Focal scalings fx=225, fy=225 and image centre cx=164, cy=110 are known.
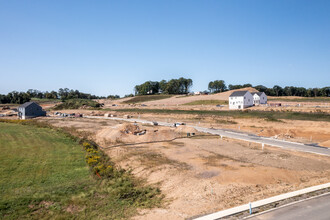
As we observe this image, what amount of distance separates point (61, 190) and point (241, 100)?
253 feet

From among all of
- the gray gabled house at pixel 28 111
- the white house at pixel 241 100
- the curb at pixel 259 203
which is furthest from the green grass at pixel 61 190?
the white house at pixel 241 100

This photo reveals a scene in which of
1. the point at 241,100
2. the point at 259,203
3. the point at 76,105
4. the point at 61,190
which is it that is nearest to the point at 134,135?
the point at 61,190

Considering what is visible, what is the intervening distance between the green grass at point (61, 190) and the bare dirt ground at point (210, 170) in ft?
6.84

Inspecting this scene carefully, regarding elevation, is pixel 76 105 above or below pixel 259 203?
above

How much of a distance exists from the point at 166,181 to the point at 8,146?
27382 mm

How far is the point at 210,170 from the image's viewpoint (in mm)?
23516

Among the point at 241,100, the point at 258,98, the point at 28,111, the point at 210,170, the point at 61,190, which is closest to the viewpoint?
the point at 61,190

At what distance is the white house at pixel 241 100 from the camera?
8612 centimetres

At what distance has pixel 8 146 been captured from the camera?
3438 cm

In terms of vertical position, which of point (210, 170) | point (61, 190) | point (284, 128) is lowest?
point (61, 190)

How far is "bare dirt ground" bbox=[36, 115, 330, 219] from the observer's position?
1678 centimetres

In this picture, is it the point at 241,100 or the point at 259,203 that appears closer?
the point at 259,203

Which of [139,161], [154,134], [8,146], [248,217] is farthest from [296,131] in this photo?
[8,146]

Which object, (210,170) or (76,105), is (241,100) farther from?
(76,105)
